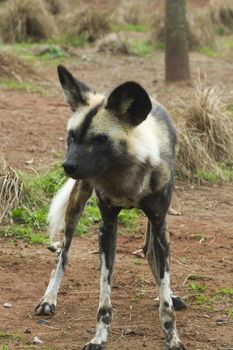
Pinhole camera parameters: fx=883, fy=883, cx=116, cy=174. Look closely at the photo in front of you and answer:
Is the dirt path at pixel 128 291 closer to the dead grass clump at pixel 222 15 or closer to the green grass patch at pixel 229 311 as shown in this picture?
the green grass patch at pixel 229 311

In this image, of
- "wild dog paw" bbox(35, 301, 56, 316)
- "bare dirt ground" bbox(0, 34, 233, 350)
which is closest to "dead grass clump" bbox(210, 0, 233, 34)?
"bare dirt ground" bbox(0, 34, 233, 350)

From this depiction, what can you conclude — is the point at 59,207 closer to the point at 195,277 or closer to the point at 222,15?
the point at 195,277

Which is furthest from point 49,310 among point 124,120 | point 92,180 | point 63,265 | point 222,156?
point 222,156

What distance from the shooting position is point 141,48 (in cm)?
1483

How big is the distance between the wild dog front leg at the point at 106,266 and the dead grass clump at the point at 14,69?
6427 millimetres

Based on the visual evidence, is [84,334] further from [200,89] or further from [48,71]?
[48,71]

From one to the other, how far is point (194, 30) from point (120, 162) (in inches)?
430

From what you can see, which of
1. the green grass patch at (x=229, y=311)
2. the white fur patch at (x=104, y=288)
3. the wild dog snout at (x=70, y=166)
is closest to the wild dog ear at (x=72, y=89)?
the wild dog snout at (x=70, y=166)

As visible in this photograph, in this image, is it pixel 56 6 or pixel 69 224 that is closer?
pixel 69 224

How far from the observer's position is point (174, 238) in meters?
6.25

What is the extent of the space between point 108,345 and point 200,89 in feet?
13.7

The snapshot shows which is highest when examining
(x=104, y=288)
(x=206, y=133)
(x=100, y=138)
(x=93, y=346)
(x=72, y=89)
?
(x=72, y=89)

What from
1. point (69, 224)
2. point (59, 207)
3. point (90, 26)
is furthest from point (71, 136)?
point (90, 26)

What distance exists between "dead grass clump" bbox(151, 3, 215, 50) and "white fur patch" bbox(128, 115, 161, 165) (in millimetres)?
10495
